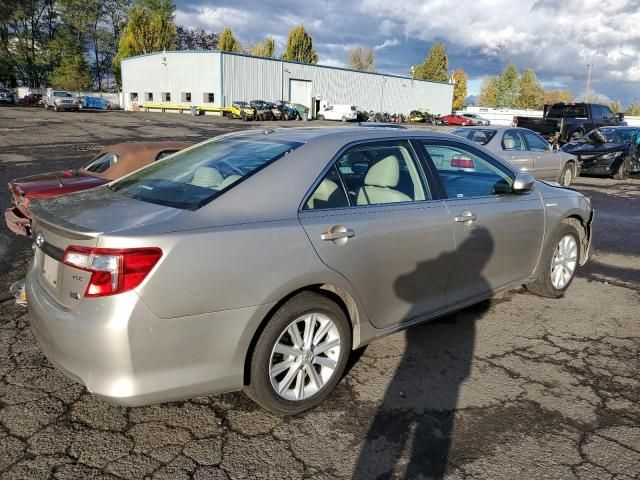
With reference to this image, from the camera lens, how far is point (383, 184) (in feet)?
11.5

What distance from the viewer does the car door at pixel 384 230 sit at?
296 centimetres

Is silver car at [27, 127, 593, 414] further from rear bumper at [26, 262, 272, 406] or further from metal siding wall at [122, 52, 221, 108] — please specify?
metal siding wall at [122, 52, 221, 108]

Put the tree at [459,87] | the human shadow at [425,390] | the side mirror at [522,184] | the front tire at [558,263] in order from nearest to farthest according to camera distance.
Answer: the human shadow at [425,390] < the side mirror at [522,184] < the front tire at [558,263] < the tree at [459,87]

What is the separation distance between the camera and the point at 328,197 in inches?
120

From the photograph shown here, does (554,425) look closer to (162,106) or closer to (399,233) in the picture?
(399,233)

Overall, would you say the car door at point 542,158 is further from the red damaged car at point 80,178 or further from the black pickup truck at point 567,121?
the red damaged car at point 80,178

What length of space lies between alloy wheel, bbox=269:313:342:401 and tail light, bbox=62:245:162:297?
0.83 metres

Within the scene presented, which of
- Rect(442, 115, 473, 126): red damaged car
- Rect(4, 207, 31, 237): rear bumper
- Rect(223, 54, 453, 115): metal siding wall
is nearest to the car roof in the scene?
Rect(4, 207, 31, 237): rear bumper

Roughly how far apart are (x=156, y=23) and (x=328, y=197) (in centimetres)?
7120

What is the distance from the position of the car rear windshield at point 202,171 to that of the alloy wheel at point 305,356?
890mm

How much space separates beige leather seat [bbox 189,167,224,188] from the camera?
2.94 m

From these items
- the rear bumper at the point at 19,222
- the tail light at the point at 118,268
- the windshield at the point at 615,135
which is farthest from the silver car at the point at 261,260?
the windshield at the point at 615,135

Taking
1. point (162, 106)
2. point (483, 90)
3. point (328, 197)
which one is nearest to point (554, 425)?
point (328, 197)

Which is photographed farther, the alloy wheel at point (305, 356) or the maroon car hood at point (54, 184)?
the maroon car hood at point (54, 184)
